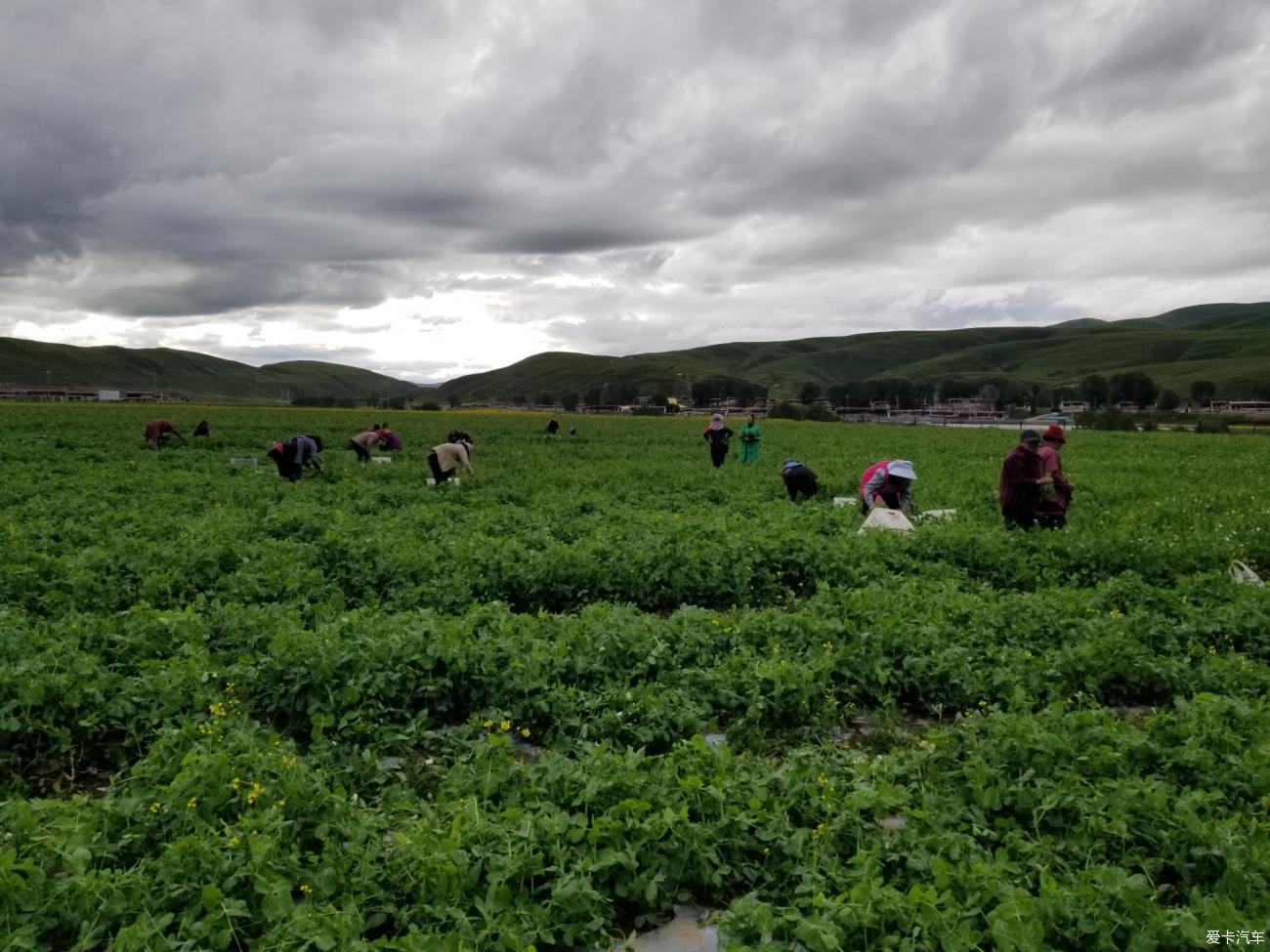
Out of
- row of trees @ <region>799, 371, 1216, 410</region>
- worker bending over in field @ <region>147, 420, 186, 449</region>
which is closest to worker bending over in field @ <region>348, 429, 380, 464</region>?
worker bending over in field @ <region>147, 420, 186, 449</region>

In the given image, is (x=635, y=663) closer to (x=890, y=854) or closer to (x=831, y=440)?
(x=890, y=854)

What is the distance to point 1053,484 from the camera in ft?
37.3

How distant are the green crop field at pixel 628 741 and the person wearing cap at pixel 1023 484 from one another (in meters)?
1.09

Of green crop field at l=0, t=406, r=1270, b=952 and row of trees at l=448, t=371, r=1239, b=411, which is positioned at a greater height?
green crop field at l=0, t=406, r=1270, b=952

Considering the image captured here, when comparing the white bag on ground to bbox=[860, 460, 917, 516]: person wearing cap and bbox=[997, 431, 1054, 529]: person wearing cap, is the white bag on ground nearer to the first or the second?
bbox=[860, 460, 917, 516]: person wearing cap

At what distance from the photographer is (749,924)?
329 cm

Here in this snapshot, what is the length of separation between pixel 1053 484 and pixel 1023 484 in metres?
0.65

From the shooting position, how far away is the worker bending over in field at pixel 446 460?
1705cm

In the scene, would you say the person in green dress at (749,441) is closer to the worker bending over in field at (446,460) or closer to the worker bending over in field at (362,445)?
the worker bending over in field at (446,460)

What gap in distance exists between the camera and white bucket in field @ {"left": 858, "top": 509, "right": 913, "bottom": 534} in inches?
425

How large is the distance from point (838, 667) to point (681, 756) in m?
1.97

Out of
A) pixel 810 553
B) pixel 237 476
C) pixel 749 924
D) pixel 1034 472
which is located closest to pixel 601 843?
pixel 749 924

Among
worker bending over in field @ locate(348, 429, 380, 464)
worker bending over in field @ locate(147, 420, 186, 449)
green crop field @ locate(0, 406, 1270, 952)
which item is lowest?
green crop field @ locate(0, 406, 1270, 952)

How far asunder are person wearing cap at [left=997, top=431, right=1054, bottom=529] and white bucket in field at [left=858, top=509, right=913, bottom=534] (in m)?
1.60
